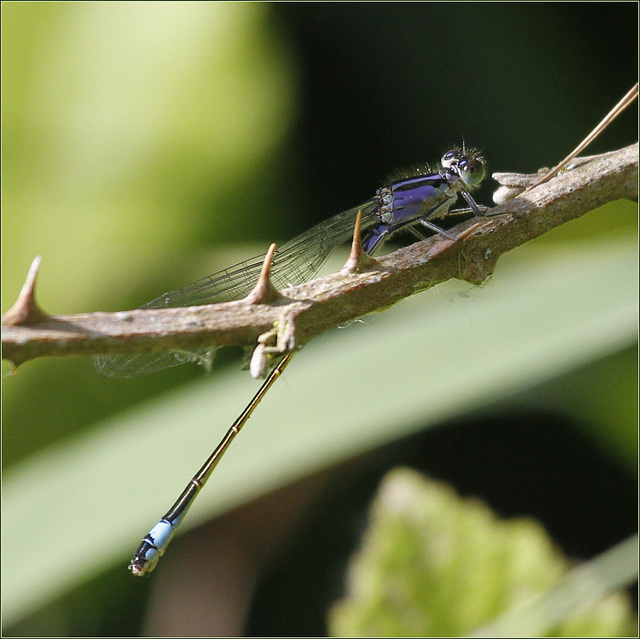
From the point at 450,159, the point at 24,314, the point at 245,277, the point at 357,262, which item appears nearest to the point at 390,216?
the point at 450,159

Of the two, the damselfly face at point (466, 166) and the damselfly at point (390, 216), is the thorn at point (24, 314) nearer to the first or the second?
the damselfly at point (390, 216)

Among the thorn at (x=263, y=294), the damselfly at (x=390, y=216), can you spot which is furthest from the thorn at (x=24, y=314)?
the damselfly at (x=390, y=216)

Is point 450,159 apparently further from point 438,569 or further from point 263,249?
point 438,569

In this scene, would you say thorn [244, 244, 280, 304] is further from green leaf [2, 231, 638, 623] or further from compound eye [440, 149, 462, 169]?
green leaf [2, 231, 638, 623]

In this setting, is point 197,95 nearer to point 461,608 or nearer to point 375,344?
point 375,344

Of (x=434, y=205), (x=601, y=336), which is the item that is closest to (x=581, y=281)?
(x=601, y=336)
